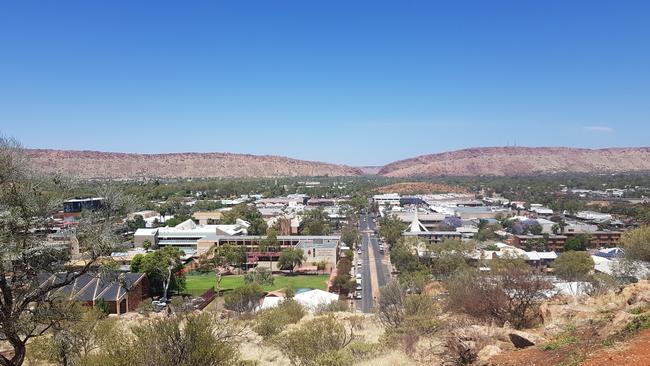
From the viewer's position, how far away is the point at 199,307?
1373 inches

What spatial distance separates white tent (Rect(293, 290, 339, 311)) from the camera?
32.1 m

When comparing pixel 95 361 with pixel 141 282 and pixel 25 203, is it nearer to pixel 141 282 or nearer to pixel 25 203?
pixel 25 203

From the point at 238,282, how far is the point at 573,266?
99.0 ft

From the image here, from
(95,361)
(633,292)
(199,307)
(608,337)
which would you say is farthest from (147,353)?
(199,307)

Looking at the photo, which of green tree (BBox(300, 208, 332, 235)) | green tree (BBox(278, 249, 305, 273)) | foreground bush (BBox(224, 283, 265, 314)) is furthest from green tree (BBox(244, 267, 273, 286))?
green tree (BBox(300, 208, 332, 235))

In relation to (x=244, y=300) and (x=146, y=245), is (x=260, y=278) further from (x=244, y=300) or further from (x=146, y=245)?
(x=146, y=245)

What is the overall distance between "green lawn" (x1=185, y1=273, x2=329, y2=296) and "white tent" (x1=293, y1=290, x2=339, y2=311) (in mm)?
10126

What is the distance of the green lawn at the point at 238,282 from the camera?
4445cm

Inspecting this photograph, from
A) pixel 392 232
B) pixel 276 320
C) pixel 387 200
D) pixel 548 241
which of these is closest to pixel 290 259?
pixel 392 232

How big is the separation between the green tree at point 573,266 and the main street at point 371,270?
1518cm

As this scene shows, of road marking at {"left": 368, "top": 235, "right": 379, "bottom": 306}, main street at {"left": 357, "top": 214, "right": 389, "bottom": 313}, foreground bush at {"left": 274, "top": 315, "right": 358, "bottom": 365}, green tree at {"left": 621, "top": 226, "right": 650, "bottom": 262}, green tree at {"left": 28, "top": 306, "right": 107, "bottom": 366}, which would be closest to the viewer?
green tree at {"left": 28, "top": 306, "right": 107, "bottom": 366}

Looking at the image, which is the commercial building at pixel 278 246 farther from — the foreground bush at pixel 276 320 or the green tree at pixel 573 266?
the foreground bush at pixel 276 320

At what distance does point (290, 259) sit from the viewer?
52.1 m

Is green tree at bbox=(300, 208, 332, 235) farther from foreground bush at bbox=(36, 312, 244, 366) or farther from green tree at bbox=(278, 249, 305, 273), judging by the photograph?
foreground bush at bbox=(36, 312, 244, 366)
